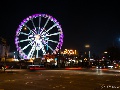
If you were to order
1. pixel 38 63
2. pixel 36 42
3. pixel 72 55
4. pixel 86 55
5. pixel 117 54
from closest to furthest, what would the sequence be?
pixel 36 42
pixel 38 63
pixel 72 55
pixel 117 54
pixel 86 55

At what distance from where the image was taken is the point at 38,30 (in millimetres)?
70562

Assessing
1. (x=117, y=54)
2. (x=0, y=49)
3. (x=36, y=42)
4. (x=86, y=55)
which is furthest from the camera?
(x=86, y=55)

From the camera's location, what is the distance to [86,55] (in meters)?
163

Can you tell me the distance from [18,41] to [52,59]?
110 ft

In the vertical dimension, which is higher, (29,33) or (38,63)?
(29,33)

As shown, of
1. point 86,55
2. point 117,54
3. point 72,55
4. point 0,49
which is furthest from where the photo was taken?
point 86,55

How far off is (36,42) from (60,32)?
6.54 m

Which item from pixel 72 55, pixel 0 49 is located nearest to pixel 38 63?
pixel 0 49

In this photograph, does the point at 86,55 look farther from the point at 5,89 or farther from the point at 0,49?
the point at 5,89

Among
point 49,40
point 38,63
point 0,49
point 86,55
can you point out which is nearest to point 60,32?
point 49,40

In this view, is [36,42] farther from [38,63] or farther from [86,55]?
[86,55]

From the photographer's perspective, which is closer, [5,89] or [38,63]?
[5,89]

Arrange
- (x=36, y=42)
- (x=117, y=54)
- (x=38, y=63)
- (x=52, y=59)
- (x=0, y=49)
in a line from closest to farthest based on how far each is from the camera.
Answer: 1. (x=36, y=42)
2. (x=38, y=63)
3. (x=52, y=59)
4. (x=0, y=49)
5. (x=117, y=54)

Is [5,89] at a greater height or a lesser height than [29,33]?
lesser
